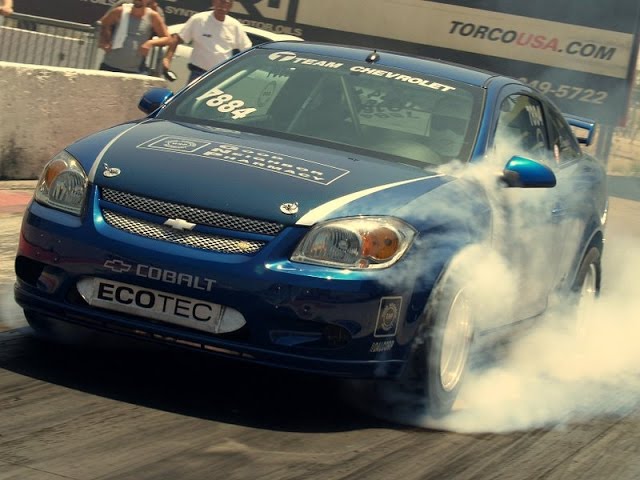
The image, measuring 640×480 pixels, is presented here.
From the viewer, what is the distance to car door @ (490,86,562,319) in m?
6.34

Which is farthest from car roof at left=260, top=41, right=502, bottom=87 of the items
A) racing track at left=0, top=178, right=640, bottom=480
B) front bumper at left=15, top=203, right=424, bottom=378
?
front bumper at left=15, top=203, right=424, bottom=378

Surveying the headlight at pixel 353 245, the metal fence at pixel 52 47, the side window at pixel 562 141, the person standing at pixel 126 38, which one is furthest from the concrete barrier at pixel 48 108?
the headlight at pixel 353 245

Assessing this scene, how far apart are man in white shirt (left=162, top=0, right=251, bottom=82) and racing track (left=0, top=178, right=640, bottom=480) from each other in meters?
7.38

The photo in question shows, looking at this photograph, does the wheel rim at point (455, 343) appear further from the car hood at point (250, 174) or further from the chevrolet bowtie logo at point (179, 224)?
the chevrolet bowtie logo at point (179, 224)

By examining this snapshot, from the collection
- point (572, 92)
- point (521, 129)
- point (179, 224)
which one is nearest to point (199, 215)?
point (179, 224)

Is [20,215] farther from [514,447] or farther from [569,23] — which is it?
[569,23]

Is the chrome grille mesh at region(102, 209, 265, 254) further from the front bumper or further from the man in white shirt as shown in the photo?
the man in white shirt

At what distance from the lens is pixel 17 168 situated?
36.6 feet

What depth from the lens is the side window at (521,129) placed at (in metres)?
6.75

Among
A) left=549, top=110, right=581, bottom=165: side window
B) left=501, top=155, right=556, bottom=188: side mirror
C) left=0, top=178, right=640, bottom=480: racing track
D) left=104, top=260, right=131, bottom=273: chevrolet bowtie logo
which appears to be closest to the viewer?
left=0, top=178, right=640, bottom=480: racing track

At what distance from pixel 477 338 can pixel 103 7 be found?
23582 mm

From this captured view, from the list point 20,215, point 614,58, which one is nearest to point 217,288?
point 20,215

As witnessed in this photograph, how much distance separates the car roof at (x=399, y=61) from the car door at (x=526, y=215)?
0.18 metres

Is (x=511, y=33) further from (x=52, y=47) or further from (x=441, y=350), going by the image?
(x=441, y=350)
